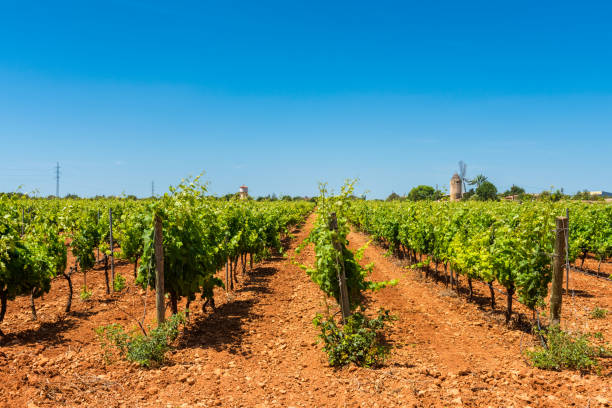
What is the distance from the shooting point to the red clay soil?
167 inches

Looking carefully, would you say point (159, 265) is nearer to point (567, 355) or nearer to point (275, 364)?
point (275, 364)

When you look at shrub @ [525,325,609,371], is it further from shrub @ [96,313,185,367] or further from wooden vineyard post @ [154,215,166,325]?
wooden vineyard post @ [154,215,166,325]

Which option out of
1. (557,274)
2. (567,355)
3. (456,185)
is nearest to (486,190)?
(456,185)

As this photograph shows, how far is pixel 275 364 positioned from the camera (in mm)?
5508

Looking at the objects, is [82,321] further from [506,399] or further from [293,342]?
[506,399]

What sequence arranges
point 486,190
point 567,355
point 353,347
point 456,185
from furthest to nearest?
point 456,185 → point 486,190 → point 353,347 → point 567,355

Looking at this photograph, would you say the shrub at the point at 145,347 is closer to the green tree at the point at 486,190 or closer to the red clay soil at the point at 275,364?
the red clay soil at the point at 275,364

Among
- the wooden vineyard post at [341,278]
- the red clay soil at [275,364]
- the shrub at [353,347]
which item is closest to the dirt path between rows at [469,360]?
the red clay soil at [275,364]

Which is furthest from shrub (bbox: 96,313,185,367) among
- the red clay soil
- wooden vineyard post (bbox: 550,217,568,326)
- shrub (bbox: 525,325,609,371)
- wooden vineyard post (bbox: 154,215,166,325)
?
wooden vineyard post (bbox: 550,217,568,326)

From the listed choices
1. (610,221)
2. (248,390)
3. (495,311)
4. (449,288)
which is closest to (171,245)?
(248,390)

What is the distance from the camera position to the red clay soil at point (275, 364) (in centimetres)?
425

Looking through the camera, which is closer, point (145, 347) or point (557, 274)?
point (145, 347)

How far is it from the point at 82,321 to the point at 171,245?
3.09 meters

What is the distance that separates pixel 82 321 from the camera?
743cm
